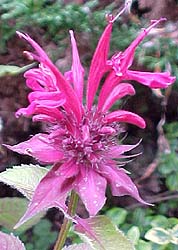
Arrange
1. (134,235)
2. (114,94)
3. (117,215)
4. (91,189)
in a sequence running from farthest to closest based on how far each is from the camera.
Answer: (117,215), (134,235), (114,94), (91,189)

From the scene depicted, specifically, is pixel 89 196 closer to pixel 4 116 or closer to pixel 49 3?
pixel 4 116

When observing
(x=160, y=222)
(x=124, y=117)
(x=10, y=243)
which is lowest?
(x=160, y=222)

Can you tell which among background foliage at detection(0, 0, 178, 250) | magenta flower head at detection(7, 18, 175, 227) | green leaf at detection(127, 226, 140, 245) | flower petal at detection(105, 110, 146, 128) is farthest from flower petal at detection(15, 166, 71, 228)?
background foliage at detection(0, 0, 178, 250)

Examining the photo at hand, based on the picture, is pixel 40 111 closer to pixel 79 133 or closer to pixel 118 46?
pixel 79 133

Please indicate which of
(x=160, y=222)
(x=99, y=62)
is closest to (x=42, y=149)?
(x=99, y=62)

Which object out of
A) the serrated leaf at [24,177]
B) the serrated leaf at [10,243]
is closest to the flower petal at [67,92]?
the serrated leaf at [24,177]
